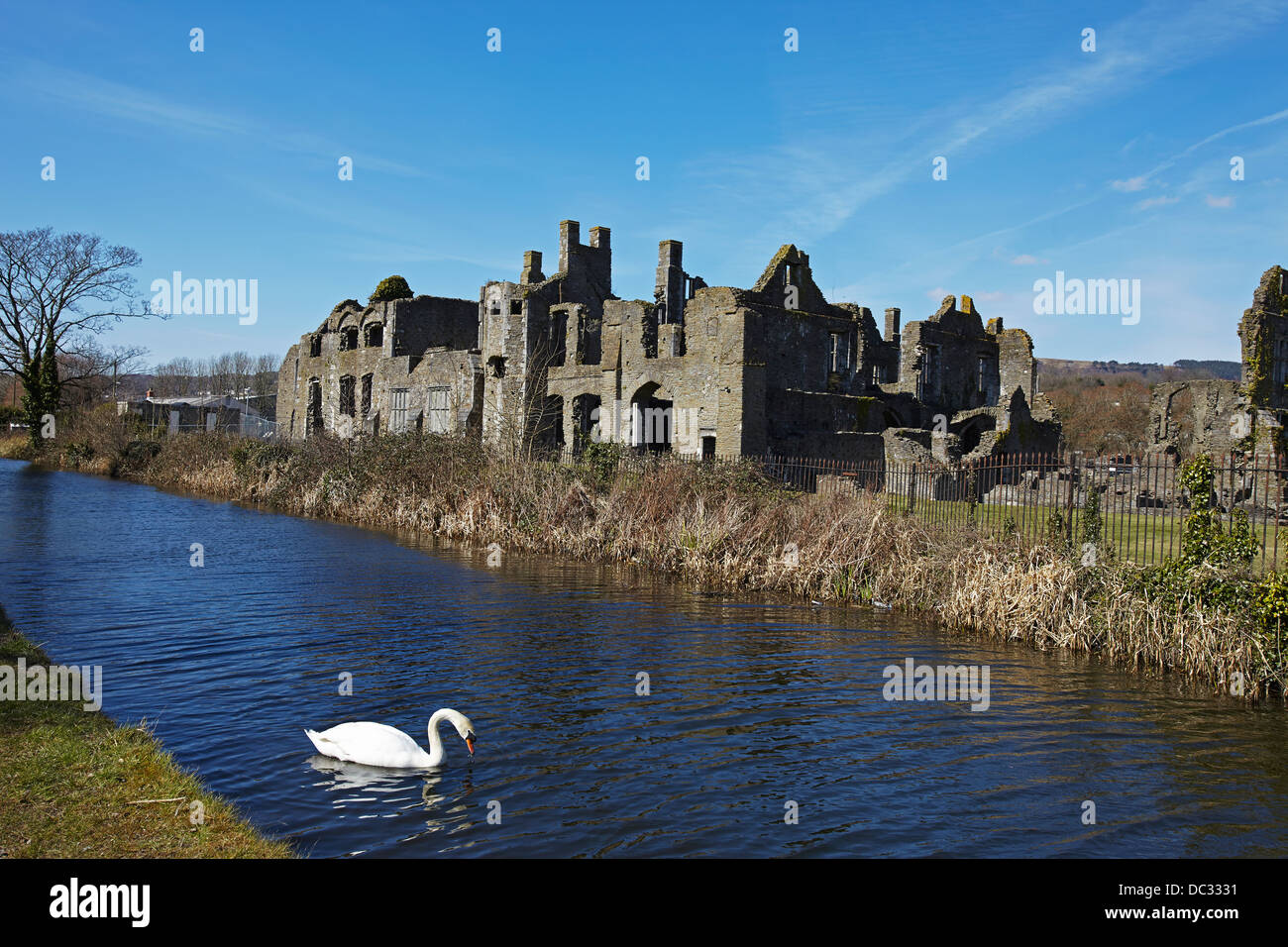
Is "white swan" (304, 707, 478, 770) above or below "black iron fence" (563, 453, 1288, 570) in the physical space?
below

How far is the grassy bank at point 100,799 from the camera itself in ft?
18.5

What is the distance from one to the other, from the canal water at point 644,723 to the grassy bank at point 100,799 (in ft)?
1.41

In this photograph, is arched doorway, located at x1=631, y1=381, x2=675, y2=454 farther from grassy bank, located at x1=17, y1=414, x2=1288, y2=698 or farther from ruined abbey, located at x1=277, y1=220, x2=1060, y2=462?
grassy bank, located at x1=17, y1=414, x2=1288, y2=698

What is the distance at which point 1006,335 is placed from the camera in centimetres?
4369

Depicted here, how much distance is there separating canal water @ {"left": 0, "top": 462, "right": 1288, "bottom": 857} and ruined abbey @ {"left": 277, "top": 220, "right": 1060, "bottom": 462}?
12.1m

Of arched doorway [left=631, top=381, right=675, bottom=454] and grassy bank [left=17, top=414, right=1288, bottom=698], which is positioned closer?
grassy bank [left=17, top=414, right=1288, bottom=698]

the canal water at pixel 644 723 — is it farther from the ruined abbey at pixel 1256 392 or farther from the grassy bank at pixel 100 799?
the ruined abbey at pixel 1256 392

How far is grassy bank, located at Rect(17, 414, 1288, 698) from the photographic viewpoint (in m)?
11.7

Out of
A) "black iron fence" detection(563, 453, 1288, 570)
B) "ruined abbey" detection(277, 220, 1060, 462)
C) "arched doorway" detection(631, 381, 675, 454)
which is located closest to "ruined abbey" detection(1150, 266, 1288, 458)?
"black iron fence" detection(563, 453, 1288, 570)

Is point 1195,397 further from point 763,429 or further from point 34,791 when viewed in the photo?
point 34,791

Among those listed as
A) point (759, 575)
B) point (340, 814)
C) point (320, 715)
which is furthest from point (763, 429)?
point (340, 814)

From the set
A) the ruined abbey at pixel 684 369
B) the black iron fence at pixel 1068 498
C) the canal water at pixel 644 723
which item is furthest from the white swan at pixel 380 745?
the ruined abbey at pixel 684 369

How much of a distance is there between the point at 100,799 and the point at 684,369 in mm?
26811
